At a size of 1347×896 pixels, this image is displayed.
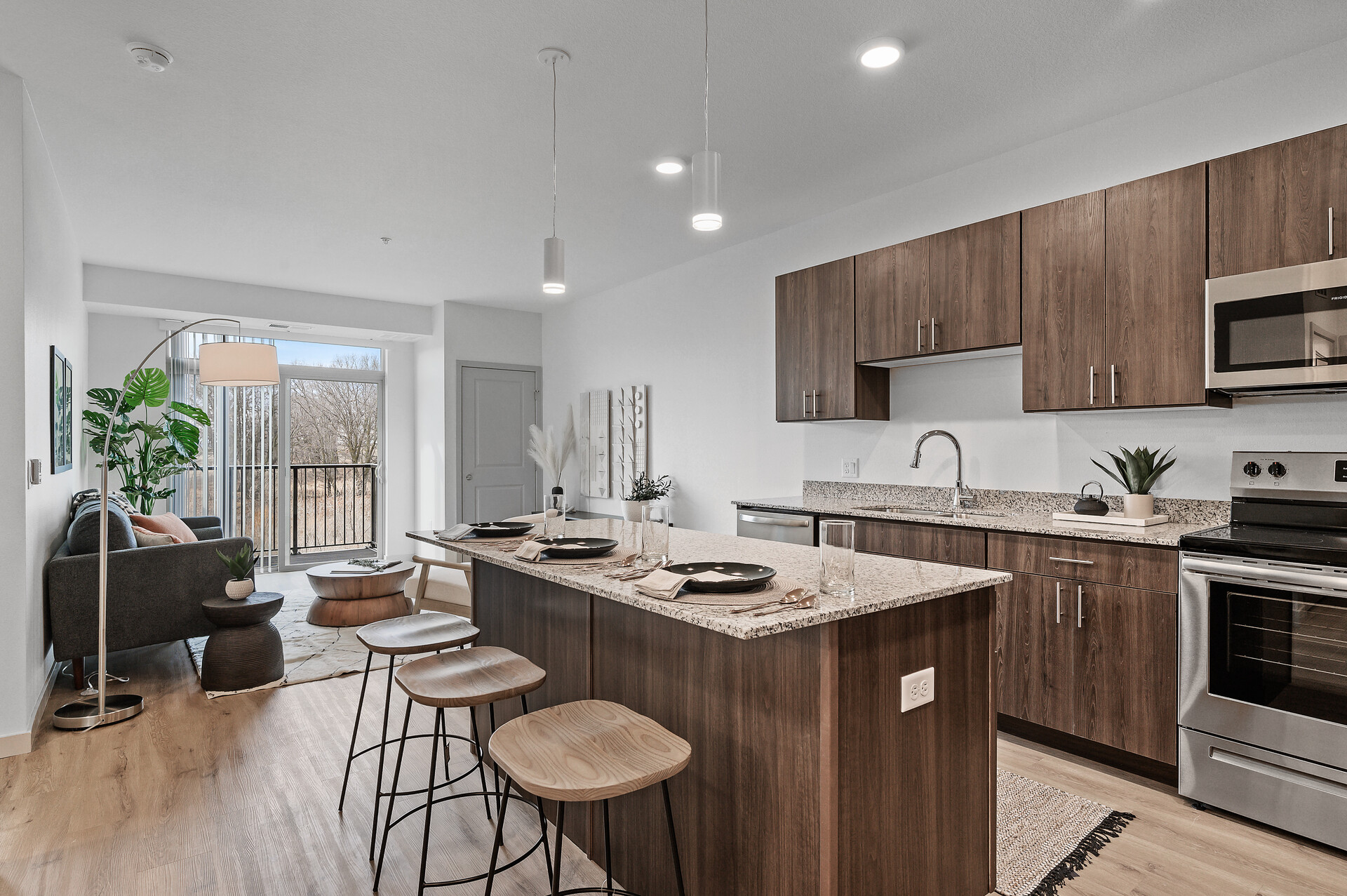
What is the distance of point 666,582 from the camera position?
5.34 ft

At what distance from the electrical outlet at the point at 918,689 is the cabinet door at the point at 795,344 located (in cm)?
264

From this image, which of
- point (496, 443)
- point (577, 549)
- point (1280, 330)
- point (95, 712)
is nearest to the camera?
point (577, 549)

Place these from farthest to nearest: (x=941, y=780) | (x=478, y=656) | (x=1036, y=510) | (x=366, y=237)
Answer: (x=366, y=237) → (x=1036, y=510) → (x=478, y=656) → (x=941, y=780)

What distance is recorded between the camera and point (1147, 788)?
2576mm

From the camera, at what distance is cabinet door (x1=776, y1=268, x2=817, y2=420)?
4.17m

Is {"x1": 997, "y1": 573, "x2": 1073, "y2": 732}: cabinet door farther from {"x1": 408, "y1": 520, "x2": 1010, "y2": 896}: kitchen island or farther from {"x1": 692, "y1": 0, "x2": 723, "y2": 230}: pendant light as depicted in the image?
{"x1": 692, "y1": 0, "x2": 723, "y2": 230}: pendant light

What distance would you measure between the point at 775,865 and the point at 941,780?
479mm

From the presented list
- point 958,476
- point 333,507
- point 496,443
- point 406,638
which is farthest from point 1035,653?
point 333,507

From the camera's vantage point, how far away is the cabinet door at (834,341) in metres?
3.92

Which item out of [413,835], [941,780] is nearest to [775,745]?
[941,780]

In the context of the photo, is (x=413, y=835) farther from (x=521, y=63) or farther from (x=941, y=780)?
(x=521, y=63)

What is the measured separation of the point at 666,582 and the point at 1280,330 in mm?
2369

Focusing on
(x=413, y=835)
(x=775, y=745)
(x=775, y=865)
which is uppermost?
(x=775, y=745)

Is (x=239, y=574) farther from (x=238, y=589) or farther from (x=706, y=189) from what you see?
(x=706, y=189)
